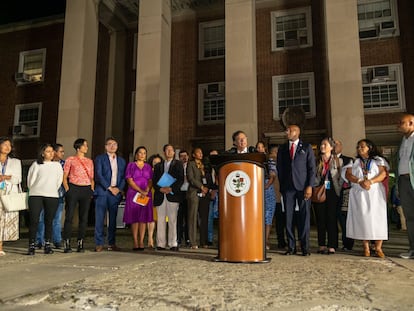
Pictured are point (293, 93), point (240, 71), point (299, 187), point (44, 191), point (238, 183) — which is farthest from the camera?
point (293, 93)

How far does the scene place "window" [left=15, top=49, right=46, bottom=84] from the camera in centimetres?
1914

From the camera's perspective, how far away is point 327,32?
37.9ft

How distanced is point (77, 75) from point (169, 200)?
9074 millimetres

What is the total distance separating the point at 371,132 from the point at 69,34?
40.6 feet

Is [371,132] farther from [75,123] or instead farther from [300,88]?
[75,123]

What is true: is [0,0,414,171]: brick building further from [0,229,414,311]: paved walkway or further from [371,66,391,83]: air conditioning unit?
[0,229,414,311]: paved walkway

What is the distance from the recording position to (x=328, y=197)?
6129mm

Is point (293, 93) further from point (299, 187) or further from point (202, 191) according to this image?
point (299, 187)

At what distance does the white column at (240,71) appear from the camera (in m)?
11.6

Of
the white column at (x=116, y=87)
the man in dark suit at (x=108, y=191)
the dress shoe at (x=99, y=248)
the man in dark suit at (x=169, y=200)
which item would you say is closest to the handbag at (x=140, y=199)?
the man in dark suit at (x=169, y=200)

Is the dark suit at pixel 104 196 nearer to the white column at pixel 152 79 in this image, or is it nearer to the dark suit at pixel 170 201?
the dark suit at pixel 170 201

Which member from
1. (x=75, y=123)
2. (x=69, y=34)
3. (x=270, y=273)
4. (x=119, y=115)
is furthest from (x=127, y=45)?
(x=270, y=273)

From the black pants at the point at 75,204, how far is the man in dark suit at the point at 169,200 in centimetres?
120

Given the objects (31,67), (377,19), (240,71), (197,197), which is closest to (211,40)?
(240,71)
